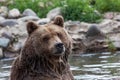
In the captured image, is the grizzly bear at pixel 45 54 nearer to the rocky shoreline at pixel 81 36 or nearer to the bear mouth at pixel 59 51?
the bear mouth at pixel 59 51

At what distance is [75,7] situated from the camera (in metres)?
20.5

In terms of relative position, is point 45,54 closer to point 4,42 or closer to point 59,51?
point 59,51

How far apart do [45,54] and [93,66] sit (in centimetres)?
647

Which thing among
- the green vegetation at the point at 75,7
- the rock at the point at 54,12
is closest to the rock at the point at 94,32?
the green vegetation at the point at 75,7

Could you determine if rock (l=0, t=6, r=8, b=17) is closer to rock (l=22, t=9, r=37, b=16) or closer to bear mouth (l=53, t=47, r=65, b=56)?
rock (l=22, t=9, r=37, b=16)

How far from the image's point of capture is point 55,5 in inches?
866

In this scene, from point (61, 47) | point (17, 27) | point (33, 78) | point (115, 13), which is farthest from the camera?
point (115, 13)

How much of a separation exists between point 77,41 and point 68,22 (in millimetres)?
1908

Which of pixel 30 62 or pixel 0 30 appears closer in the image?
pixel 30 62

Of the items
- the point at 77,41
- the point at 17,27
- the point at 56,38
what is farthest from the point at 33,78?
the point at 17,27

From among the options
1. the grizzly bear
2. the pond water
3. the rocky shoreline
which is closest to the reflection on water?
the pond water

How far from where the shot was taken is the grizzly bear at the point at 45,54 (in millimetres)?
7664

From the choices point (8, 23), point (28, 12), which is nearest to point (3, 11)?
point (28, 12)

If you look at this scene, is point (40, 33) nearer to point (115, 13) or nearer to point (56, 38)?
point (56, 38)
